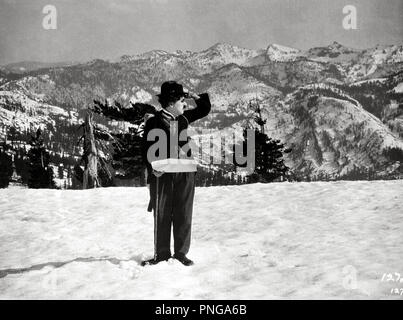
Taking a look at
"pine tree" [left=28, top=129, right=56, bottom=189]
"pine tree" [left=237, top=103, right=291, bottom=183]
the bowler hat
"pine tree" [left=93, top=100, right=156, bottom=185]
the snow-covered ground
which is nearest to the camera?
the snow-covered ground

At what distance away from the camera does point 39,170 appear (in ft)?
170

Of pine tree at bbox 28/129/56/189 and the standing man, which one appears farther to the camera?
pine tree at bbox 28/129/56/189

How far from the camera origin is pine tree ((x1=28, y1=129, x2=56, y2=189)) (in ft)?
168

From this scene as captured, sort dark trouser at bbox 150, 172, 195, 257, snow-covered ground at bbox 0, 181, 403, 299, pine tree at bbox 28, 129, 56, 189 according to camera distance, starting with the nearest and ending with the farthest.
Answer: snow-covered ground at bbox 0, 181, 403, 299
dark trouser at bbox 150, 172, 195, 257
pine tree at bbox 28, 129, 56, 189

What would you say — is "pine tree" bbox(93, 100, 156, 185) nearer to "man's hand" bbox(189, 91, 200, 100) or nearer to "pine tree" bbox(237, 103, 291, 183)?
"pine tree" bbox(237, 103, 291, 183)

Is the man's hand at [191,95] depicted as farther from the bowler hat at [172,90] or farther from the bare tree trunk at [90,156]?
the bare tree trunk at [90,156]

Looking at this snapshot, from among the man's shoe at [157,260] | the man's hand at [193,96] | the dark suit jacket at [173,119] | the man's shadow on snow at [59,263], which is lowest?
the man's shadow on snow at [59,263]

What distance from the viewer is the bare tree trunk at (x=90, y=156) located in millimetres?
23859

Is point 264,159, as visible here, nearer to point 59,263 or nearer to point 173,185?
point 173,185

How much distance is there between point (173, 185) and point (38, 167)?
1948 inches

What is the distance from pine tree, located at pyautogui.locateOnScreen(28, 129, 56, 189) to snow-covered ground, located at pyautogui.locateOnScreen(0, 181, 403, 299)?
133 feet

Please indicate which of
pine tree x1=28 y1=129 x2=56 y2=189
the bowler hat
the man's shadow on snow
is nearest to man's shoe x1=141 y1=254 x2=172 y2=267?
the man's shadow on snow

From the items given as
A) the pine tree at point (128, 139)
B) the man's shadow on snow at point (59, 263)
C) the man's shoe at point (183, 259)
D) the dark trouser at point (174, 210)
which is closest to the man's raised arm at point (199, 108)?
the dark trouser at point (174, 210)
